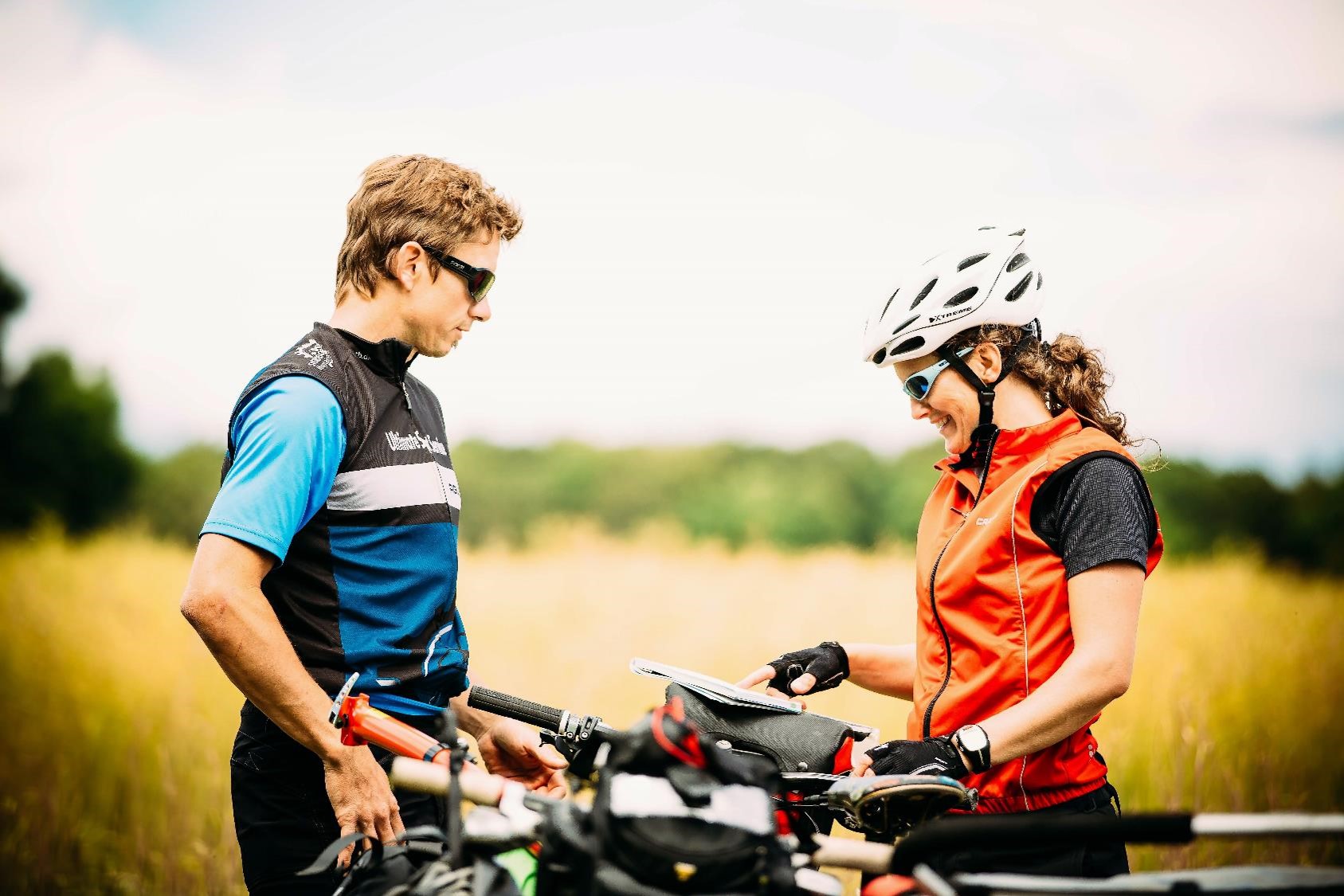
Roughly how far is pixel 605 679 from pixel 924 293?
15.5 feet

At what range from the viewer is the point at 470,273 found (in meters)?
2.77

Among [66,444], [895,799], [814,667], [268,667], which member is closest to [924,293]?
[814,667]

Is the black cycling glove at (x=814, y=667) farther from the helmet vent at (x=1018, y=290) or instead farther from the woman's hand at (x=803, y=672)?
the helmet vent at (x=1018, y=290)

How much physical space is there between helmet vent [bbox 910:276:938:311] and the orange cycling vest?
0.41 metres

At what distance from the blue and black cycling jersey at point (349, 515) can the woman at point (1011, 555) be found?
90cm

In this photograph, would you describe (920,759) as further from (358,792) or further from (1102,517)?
(358,792)

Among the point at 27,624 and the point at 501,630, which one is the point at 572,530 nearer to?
the point at 501,630

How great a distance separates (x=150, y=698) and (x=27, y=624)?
2.22 meters

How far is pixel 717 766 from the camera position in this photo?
1.62m

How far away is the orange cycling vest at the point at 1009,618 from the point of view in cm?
230

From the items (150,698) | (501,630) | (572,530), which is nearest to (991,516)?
(501,630)

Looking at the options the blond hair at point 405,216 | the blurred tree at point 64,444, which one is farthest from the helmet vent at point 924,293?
the blurred tree at point 64,444

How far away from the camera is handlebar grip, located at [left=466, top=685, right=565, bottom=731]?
2.21 meters

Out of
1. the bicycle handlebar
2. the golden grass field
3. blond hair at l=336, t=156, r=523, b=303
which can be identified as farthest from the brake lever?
the golden grass field
